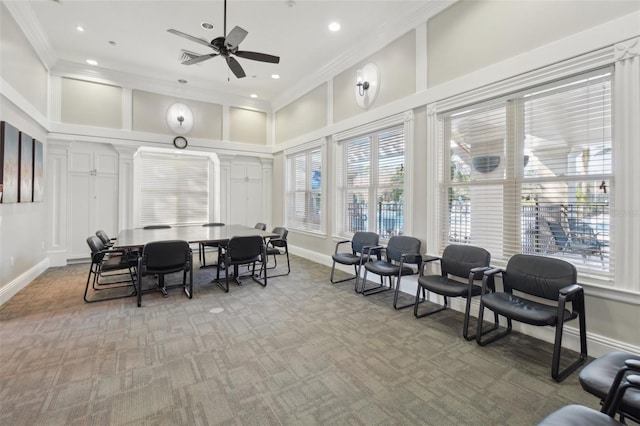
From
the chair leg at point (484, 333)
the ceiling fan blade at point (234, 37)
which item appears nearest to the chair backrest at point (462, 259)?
the chair leg at point (484, 333)

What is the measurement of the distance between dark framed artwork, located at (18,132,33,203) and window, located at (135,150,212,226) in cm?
205

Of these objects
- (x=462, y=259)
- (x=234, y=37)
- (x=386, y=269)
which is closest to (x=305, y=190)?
(x=386, y=269)

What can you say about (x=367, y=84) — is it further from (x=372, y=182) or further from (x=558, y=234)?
(x=558, y=234)

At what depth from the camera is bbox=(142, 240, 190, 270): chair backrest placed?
3.54 meters

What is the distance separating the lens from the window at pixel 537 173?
8.32 ft

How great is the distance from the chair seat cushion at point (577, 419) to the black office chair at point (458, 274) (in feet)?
5.06

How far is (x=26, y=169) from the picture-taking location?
166 inches

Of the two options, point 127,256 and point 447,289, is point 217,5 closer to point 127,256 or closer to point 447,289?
point 127,256

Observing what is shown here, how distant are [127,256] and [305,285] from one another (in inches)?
98.9

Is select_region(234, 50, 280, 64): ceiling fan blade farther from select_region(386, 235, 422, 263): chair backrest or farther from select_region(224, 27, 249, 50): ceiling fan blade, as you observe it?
select_region(386, 235, 422, 263): chair backrest

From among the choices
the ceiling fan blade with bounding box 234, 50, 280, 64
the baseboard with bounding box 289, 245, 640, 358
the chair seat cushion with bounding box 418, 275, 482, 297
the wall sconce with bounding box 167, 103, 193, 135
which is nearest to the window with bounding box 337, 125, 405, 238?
the chair seat cushion with bounding box 418, 275, 482, 297

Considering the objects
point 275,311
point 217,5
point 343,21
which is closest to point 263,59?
point 217,5

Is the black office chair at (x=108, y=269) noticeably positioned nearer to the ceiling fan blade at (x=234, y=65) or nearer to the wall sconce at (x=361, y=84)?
the ceiling fan blade at (x=234, y=65)

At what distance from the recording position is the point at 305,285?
4469 mm
